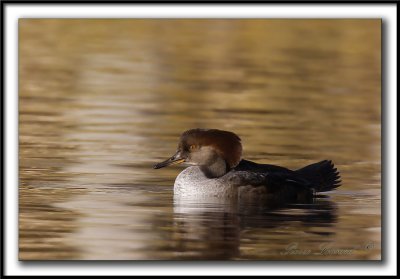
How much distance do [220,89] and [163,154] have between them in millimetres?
5526

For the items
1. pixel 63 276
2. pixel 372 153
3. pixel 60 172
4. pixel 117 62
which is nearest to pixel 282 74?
pixel 117 62

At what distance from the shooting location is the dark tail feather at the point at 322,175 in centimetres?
1614

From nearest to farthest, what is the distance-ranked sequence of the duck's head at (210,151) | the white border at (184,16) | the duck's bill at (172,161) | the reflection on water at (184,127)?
1. the white border at (184,16)
2. the reflection on water at (184,127)
3. the duck's head at (210,151)
4. the duck's bill at (172,161)

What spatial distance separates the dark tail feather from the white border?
2296mm

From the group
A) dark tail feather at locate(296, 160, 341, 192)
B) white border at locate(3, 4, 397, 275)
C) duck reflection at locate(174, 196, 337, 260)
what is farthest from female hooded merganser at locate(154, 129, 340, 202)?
white border at locate(3, 4, 397, 275)

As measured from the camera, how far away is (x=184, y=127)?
1958cm

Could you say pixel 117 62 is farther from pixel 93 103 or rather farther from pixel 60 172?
pixel 60 172

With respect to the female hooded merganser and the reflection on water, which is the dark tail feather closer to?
the female hooded merganser

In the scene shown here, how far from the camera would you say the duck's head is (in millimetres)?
15914

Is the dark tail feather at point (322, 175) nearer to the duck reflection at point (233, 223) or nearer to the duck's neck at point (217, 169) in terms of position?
the duck reflection at point (233, 223)

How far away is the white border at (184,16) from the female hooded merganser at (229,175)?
6.17 feet

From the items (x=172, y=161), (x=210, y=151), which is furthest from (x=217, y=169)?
(x=172, y=161)

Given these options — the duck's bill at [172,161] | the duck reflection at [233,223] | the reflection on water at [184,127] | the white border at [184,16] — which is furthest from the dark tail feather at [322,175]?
the white border at [184,16]

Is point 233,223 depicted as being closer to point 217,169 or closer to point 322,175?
point 217,169
